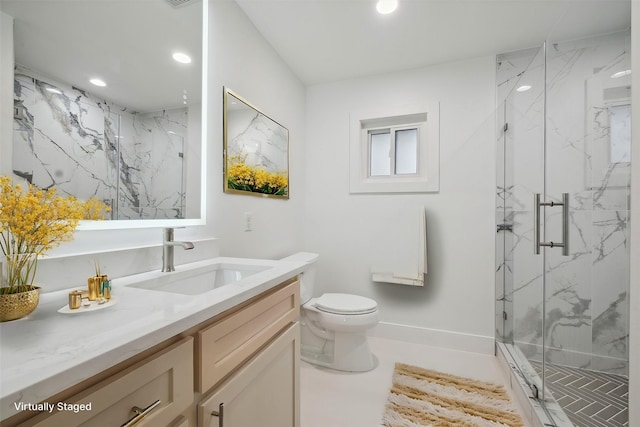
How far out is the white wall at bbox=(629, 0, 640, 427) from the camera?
30.4 inches

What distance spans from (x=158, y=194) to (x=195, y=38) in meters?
0.80

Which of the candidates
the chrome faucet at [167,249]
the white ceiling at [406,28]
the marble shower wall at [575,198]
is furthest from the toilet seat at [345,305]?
the white ceiling at [406,28]

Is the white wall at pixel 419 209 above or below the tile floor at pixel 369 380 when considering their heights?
above

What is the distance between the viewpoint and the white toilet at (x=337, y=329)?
6.11 feet

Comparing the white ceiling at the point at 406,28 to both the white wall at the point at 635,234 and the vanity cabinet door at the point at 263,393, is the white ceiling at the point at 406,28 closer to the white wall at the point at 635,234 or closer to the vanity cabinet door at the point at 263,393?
the white wall at the point at 635,234

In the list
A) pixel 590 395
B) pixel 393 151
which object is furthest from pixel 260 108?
pixel 590 395

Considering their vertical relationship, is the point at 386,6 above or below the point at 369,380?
above

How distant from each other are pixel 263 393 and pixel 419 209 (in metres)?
1.81

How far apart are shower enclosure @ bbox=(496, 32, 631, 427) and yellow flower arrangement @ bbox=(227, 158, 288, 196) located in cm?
161

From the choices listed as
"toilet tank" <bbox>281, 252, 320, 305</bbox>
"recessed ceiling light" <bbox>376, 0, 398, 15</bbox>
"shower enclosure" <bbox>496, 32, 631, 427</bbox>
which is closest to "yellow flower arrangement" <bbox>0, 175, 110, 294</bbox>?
"toilet tank" <bbox>281, 252, 320, 305</bbox>

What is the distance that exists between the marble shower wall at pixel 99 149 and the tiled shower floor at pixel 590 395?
1.80 m

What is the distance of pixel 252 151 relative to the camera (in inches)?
71.4

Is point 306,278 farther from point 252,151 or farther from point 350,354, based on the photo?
point 252,151

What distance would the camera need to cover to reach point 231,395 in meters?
0.76
